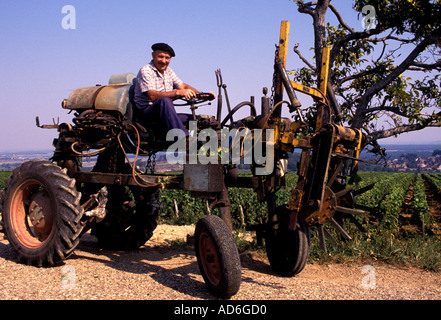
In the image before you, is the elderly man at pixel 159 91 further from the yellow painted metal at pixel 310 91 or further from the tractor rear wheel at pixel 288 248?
the tractor rear wheel at pixel 288 248

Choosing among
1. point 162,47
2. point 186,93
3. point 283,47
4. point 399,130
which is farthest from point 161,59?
point 399,130

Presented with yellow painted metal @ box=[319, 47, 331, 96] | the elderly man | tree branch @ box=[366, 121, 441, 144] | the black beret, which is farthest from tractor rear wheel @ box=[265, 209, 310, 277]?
tree branch @ box=[366, 121, 441, 144]

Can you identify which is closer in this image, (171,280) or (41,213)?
(171,280)

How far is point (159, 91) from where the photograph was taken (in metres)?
5.18

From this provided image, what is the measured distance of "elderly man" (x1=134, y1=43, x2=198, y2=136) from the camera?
4898 millimetres

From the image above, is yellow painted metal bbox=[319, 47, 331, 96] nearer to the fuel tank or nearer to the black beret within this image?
the black beret

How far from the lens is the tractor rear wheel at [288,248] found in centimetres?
486

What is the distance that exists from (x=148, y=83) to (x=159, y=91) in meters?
0.20

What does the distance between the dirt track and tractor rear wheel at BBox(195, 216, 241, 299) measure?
19cm

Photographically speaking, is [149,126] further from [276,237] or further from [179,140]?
[276,237]

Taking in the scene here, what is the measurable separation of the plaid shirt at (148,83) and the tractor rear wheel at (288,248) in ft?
7.68

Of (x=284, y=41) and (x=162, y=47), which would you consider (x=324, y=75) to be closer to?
(x=284, y=41)

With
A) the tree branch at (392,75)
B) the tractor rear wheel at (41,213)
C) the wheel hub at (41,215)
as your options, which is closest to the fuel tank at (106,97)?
the tractor rear wheel at (41,213)

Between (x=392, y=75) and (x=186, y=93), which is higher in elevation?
(x=392, y=75)
